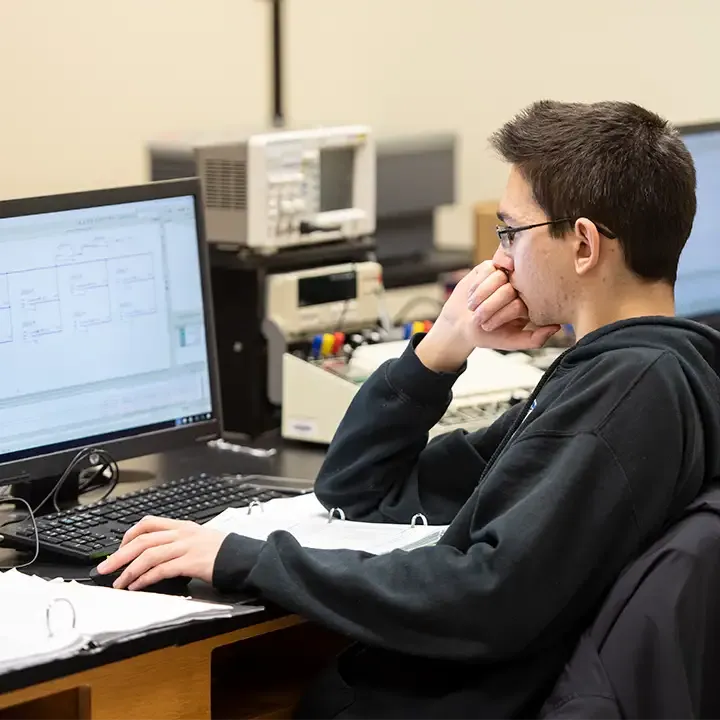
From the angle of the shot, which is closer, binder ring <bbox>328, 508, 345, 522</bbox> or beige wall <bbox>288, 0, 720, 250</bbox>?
binder ring <bbox>328, 508, 345, 522</bbox>

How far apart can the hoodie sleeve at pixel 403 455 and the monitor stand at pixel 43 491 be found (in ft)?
1.26

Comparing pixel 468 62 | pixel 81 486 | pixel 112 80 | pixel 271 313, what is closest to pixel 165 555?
pixel 81 486

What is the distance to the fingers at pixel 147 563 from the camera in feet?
5.19

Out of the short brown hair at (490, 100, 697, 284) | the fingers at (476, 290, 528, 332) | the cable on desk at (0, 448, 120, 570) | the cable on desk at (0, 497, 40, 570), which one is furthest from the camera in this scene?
the cable on desk at (0, 448, 120, 570)

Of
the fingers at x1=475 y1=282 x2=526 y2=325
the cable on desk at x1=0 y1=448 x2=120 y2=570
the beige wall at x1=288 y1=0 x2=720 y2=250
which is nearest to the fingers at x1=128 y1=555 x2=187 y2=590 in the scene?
the cable on desk at x1=0 y1=448 x2=120 y2=570

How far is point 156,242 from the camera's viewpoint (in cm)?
201

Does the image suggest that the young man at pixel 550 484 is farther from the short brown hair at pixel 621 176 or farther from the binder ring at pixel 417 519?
the binder ring at pixel 417 519

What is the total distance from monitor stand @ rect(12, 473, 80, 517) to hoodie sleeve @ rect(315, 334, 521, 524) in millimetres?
385

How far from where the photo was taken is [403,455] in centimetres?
191

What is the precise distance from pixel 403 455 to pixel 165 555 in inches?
17.6

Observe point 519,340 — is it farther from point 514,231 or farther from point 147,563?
point 147,563

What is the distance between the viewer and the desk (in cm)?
141

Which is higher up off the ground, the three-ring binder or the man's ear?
the man's ear

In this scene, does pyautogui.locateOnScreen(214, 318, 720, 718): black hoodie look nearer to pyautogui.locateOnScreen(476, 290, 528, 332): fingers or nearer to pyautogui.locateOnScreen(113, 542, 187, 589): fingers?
pyautogui.locateOnScreen(113, 542, 187, 589): fingers
